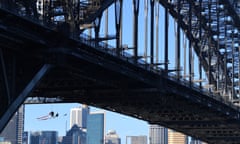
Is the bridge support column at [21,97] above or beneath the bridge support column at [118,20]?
beneath

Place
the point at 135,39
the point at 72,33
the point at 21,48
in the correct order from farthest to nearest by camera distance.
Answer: the point at 135,39, the point at 72,33, the point at 21,48

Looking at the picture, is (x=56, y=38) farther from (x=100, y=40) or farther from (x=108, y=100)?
(x=108, y=100)

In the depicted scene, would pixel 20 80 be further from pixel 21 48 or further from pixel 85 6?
pixel 85 6

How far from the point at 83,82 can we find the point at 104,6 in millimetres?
10816

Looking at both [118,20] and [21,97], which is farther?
[118,20]

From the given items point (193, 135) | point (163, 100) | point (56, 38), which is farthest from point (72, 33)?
point (193, 135)

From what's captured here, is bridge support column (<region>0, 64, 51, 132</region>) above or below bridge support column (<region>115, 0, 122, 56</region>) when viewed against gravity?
below

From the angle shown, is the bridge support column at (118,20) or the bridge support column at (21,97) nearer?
the bridge support column at (21,97)

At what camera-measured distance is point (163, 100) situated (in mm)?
76000

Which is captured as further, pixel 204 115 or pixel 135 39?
pixel 204 115

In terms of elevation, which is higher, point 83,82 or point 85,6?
point 85,6

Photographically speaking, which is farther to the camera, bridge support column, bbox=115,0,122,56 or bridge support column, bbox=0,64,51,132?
bridge support column, bbox=115,0,122,56

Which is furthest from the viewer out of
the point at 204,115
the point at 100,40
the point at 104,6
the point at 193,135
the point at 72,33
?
the point at 193,135

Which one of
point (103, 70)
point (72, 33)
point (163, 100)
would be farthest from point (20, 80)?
point (163, 100)
